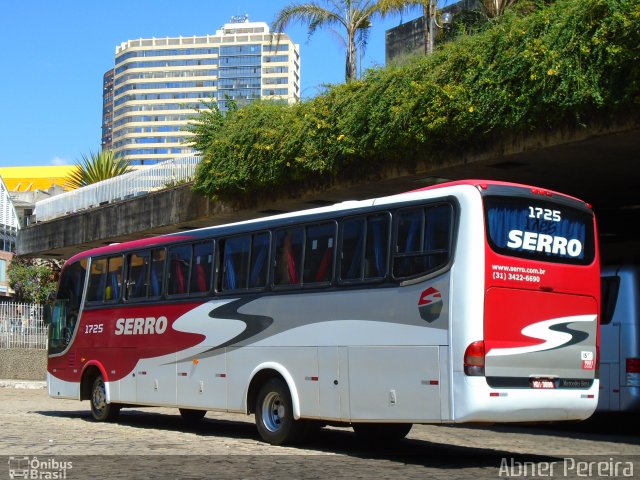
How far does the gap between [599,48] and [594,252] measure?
3.38m

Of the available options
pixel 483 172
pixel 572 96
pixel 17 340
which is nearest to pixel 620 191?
pixel 483 172

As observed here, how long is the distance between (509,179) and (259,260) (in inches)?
253

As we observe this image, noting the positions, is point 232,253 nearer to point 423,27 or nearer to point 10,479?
point 10,479

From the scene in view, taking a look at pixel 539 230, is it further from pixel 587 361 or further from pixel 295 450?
pixel 295 450

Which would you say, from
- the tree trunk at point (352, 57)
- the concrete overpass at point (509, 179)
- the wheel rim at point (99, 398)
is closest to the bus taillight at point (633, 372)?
the concrete overpass at point (509, 179)

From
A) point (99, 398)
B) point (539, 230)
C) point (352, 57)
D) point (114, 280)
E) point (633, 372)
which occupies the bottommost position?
point (99, 398)

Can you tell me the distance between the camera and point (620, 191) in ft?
66.9

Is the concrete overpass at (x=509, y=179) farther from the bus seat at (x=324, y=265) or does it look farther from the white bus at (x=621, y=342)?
the bus seat at (x=324, y=265)

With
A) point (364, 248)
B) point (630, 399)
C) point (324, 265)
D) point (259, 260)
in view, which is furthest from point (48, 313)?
point (630, 399)

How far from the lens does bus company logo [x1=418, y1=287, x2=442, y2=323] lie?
11.4 meters

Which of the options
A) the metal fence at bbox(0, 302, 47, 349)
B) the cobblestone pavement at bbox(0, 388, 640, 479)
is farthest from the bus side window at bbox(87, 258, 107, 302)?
the metal fence at bbox(0, 302, 47, 349)

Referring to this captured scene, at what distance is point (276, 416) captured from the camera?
1397 cm

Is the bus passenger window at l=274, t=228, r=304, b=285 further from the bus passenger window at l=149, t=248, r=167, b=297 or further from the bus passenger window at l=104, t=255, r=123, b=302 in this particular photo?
the bus passenger window at l=104, t=255, r=123, b=302

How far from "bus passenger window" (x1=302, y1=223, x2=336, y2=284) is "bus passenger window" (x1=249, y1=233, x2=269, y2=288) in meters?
0.95
